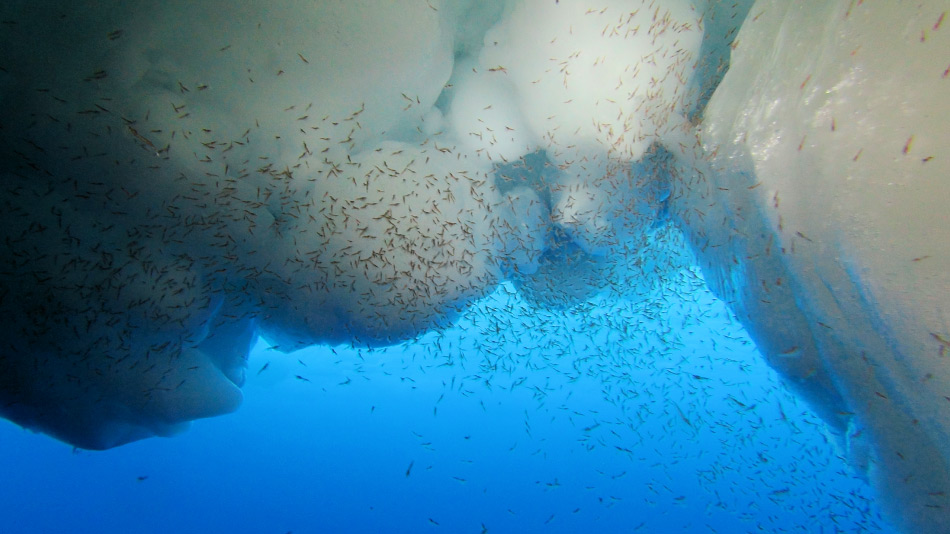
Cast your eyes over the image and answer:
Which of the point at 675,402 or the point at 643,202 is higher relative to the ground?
the point at 643,202

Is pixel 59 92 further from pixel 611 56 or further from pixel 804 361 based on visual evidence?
pixel 804 361

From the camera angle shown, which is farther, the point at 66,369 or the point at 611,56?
the point at 66,369

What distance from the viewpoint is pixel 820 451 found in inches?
200

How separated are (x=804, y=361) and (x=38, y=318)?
19.7 ft

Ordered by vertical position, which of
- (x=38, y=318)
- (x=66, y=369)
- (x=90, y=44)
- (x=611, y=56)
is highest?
(x=611, y=56)

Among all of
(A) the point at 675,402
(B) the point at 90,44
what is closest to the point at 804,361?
(A) the point at 675,402

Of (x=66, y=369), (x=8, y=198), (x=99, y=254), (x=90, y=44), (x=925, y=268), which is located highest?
(x=925, y=268)

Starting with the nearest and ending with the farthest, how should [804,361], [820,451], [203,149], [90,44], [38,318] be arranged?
[90,44] → [203,149] → [804,361] → [38,318] → [820,451]

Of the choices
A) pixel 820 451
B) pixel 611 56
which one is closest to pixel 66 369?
pixel 611 56

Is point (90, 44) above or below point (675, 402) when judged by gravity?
above

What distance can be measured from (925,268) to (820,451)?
4.61 meters

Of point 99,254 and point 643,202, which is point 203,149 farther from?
point 643,202

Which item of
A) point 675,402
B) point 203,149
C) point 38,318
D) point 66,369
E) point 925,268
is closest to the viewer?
point 925,268

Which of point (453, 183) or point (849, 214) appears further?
point (453, 183)
